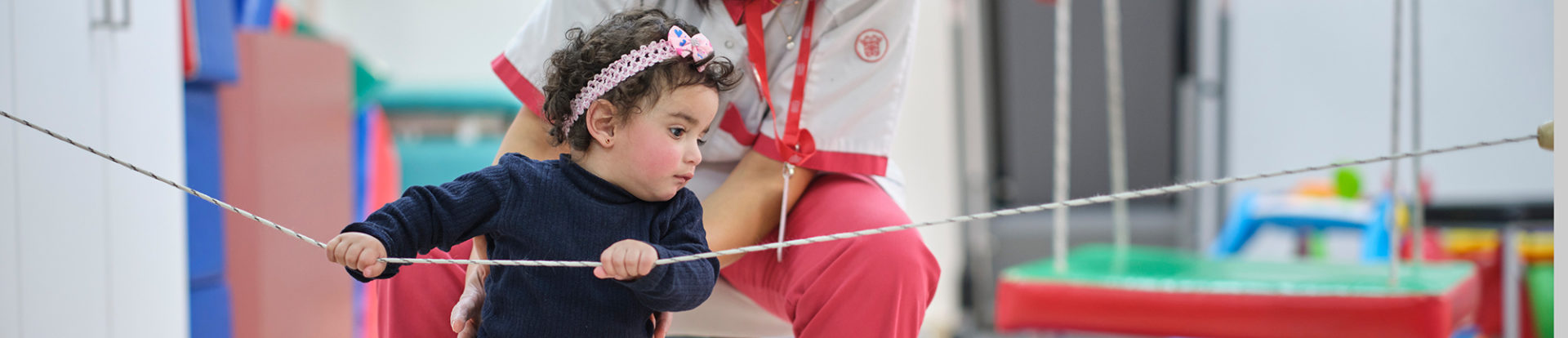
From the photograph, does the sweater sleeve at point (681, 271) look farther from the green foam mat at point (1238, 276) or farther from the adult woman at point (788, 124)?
the green foam mat at point (1238, 276)

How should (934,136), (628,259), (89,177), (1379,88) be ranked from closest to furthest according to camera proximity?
(628,259) < (89,177) < (934,136) < (1379,88)

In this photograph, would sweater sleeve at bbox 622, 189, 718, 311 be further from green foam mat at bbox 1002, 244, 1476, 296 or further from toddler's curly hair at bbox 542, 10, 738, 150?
green foam mat at bbox 1002, 244, 1476, 296

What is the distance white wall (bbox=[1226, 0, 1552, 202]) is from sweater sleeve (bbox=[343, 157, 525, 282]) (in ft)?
8.58

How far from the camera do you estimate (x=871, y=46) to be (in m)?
0.98

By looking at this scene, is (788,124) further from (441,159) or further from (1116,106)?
(441,159)

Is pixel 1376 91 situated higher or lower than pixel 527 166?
higher

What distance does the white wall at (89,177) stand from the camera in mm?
955

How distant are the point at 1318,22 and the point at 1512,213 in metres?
1.26

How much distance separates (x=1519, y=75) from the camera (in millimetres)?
2836

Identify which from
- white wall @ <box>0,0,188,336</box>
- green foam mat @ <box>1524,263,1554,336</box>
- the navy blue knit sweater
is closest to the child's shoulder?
the navy blue knit sweater

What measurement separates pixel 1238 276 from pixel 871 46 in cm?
108

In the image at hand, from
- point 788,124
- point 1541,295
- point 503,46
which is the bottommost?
point 1541,295

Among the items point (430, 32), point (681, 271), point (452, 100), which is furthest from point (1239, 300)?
point (430, 32)

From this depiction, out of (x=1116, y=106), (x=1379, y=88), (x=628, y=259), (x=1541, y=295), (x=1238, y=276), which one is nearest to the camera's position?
(x=628, y=259)
